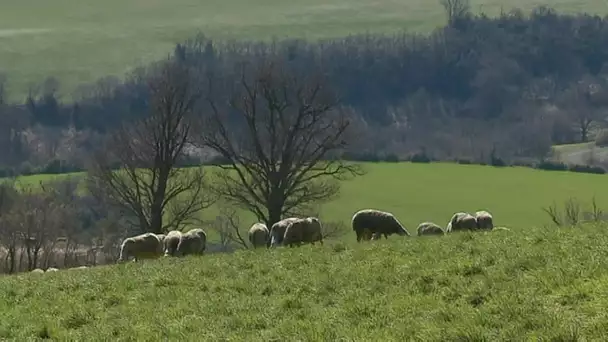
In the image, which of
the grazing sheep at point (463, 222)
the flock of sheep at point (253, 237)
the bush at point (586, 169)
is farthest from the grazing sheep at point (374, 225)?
the bush at point (586, 169)

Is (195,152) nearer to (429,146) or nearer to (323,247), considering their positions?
(323,247)

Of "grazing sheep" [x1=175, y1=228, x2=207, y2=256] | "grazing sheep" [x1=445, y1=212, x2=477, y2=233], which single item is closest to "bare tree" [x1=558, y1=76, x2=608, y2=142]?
"grazing sheep" [x1=445, y1=212, x2=477, y2=233]

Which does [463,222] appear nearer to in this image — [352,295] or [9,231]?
[352,295]

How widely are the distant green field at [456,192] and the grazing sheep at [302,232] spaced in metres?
43.9

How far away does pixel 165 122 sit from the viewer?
144 ft

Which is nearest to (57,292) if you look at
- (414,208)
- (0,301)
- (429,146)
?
(0,301)

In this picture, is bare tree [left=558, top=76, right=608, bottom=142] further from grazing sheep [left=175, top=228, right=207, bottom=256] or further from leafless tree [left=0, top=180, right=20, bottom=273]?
grazing sheep [left=175, top=228, right=207, bottom=256]

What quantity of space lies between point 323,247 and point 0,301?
633 cm

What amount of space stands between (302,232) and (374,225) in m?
2.98

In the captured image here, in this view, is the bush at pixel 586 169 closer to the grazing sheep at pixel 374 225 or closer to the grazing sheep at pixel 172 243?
the grazing sheep at pixel 374 225

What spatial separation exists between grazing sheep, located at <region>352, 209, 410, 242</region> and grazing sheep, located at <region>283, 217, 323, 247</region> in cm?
239

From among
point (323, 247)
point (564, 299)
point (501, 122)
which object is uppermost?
point (564, 299)

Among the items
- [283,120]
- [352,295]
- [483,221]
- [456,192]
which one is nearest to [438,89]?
[456,192]

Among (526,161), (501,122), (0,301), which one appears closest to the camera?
(0,301)
